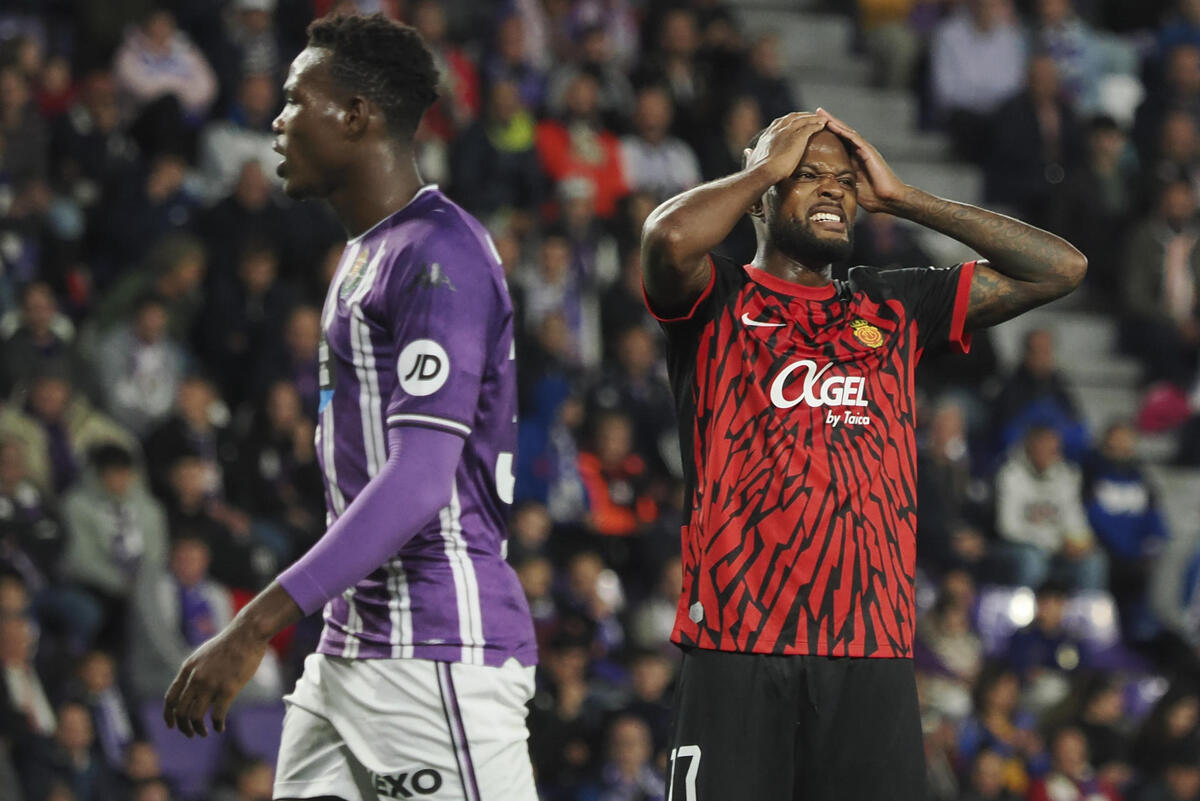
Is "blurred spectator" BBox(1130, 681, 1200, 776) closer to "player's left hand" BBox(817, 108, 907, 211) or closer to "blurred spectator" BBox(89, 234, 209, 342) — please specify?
"blurred spectator" BBox(89, 234, 209, 342)

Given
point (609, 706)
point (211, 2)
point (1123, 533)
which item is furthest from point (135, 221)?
point (1123, 533)

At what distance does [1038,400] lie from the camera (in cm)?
1423

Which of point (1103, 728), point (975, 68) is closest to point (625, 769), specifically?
point (1103, 728)

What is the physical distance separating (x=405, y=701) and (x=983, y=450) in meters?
10.5

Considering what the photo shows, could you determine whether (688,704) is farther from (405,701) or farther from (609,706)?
(609,706)

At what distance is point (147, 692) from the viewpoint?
10375 mm

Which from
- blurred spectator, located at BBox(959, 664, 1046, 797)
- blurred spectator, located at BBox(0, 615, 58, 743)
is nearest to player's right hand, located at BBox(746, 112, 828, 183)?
blurred spectator, located at BBox(0, 615, 58, 743)

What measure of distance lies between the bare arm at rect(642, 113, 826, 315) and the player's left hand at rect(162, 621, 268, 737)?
1394 mm

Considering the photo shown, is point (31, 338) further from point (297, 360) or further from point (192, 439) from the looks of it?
point (297, 360)

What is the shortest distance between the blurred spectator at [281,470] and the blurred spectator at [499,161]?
7.95ft

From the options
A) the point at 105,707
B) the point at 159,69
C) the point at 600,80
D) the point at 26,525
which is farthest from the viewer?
the point at 600,80

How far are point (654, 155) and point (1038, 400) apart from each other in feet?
10.8

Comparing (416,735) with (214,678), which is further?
(416,735)

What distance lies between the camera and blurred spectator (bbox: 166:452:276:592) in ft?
35.0
